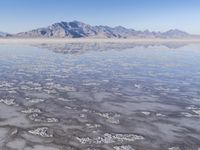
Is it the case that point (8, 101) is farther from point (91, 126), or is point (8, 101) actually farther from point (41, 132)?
point (91, 126)

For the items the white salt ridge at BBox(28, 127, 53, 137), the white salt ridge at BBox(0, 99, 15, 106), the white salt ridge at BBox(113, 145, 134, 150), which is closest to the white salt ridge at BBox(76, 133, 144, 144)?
the white salt ridge at BBox(113, 145, 134, 150)

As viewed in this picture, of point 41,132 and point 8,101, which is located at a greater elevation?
point 41,132

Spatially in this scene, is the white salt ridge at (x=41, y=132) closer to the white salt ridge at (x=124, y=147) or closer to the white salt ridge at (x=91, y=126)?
the white salt ridge at (x=91, y=126)

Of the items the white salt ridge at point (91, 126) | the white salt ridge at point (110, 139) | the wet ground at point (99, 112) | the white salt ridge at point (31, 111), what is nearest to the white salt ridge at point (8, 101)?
the wet ground at point (99, 112)

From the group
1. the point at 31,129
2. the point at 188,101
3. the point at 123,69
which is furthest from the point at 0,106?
the point at 123,69

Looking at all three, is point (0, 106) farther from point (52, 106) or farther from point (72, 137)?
point (72, 137)

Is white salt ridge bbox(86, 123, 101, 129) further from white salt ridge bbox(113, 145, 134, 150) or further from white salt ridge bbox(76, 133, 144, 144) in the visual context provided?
white salt ridge bbox(113, 145, 134, 150)

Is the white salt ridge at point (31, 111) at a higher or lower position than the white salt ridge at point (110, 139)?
lower

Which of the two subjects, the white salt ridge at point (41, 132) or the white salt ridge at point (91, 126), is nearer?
the white salt ridge at point (41, 132)

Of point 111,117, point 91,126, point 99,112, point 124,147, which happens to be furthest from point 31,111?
point 124,147
